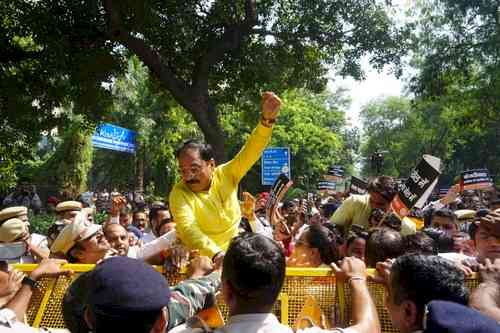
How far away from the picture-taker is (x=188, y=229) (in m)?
3.11

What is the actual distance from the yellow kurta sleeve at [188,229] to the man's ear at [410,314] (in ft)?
4.05

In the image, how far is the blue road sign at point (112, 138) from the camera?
40.8 ft

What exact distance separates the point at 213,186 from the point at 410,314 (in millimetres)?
1767

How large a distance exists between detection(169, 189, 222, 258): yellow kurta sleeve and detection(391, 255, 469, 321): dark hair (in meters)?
1.19

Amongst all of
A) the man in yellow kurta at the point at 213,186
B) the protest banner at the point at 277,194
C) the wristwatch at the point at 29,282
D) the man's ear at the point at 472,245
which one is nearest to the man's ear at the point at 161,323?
the wristwatch at the point at 29,282

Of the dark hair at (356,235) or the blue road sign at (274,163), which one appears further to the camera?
the blue road sign at (274,163)

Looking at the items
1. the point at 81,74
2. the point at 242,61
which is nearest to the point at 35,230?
the point at 81,74

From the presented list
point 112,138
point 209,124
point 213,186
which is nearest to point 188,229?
point 213,186

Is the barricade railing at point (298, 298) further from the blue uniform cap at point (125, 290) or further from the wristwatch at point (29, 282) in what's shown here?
the blue uniform cap at point (125, 290)

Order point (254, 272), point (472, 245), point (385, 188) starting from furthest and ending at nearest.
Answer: point (385, 188) < point (472, 245) < point (254, 272)

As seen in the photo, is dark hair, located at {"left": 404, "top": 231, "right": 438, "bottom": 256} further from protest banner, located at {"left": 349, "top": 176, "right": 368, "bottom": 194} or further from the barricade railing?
protest banner, located at {"left": 349, "top": 176, "right": 368, "bottom": 194}

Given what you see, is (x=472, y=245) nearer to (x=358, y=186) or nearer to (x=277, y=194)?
(x=277, y=194)

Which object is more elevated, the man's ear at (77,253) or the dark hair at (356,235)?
the dark hair at (356,235)

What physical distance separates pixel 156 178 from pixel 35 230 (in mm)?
16889
